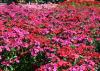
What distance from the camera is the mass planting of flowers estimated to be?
722 cm

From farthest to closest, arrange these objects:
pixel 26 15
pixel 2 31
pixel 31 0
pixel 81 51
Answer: pixel 31 0 → pixel 26 15 → pixel 2 31 → pixel 81 51

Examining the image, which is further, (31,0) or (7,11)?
(31,0)

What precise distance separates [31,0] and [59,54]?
58.5 feet

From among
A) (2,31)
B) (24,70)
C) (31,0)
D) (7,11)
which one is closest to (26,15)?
(7,11)

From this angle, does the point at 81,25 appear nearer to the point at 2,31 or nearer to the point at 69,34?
the point at 69,34

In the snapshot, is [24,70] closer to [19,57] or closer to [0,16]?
[19,57]

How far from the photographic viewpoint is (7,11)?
11977 mm

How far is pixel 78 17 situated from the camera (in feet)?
38.5

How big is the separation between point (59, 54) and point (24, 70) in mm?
1188

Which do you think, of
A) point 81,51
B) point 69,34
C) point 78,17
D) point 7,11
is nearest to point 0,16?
point 7,11

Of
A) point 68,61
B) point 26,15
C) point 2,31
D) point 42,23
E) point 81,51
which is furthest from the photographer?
point 26,15

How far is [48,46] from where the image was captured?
26.1ft

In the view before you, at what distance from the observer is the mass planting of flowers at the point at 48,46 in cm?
722

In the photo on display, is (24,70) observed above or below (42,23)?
below
